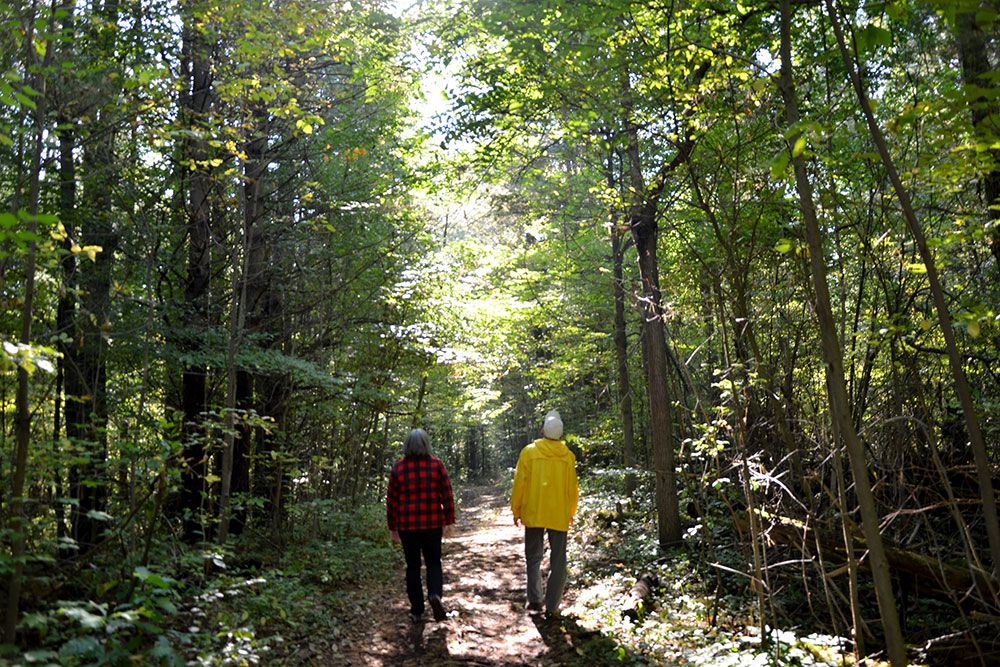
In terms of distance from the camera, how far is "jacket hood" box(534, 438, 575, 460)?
23.0ft

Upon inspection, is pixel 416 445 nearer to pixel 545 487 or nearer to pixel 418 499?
pixel 418 499

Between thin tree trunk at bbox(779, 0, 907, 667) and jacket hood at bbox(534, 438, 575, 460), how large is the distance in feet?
13.3

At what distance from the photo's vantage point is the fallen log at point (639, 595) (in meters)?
6.68

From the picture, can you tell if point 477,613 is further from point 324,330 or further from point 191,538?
point 324,330

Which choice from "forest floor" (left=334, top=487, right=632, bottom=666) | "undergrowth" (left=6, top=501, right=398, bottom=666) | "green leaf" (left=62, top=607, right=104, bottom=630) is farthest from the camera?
"forest floor" (left=334, top=487, right=632, bottom=666)

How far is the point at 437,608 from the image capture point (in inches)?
267

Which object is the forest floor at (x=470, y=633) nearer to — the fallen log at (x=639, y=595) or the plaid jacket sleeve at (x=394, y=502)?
the fallen log at (x=639, y=595)

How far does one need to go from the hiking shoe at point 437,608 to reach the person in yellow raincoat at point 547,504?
987mm

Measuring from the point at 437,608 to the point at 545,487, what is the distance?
165 cm

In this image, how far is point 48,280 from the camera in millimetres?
6422

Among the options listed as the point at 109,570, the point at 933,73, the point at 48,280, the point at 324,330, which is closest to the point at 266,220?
the point at 324,330

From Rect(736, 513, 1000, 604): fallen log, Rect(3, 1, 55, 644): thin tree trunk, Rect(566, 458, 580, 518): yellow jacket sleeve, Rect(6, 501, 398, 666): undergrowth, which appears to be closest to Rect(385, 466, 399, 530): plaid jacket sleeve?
Rect(6, 501, 398, 666): undergrowth

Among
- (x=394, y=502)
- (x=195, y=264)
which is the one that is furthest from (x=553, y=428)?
(x=195, y=264)

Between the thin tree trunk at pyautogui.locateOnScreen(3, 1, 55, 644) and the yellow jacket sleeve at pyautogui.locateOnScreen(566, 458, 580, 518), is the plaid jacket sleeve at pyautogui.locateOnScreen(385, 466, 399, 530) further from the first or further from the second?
the thin tree trunk at pyautogui.locateOnScreen(3, 1, 55, 644)
